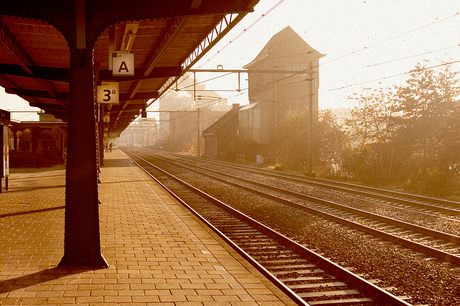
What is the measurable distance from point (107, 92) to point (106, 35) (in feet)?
9.74

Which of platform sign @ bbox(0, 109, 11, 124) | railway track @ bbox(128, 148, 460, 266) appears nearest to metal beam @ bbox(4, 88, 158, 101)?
platform sign @ bbox(0, 109, 11, 124)

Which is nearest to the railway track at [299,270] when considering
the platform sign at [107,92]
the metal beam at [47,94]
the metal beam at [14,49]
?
the platform sign at [107,92]

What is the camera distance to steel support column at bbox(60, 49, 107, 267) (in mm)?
6492

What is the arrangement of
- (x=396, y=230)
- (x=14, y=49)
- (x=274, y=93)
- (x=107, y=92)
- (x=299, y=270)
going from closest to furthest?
(x=299, y=270) < (x=396, y=230) < (x=14, y=49) < (x=107, y=92) < (x=274, y=93)

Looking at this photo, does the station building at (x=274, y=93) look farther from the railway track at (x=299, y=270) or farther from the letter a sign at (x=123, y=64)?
the letter a sign at (x=123, y=64)

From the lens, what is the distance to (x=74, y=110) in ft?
21.3

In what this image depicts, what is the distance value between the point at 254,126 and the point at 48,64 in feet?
110

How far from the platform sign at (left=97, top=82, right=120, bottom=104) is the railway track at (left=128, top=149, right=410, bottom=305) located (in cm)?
554

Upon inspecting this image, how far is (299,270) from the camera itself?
23.6 feet

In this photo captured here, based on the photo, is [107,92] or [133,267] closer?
[133,267]

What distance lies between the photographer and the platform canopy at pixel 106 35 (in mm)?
6395

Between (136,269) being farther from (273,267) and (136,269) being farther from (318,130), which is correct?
(318,130)

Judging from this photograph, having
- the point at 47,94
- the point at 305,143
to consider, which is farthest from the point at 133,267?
the point at 305,143

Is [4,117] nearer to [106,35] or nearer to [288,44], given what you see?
[106,35]
